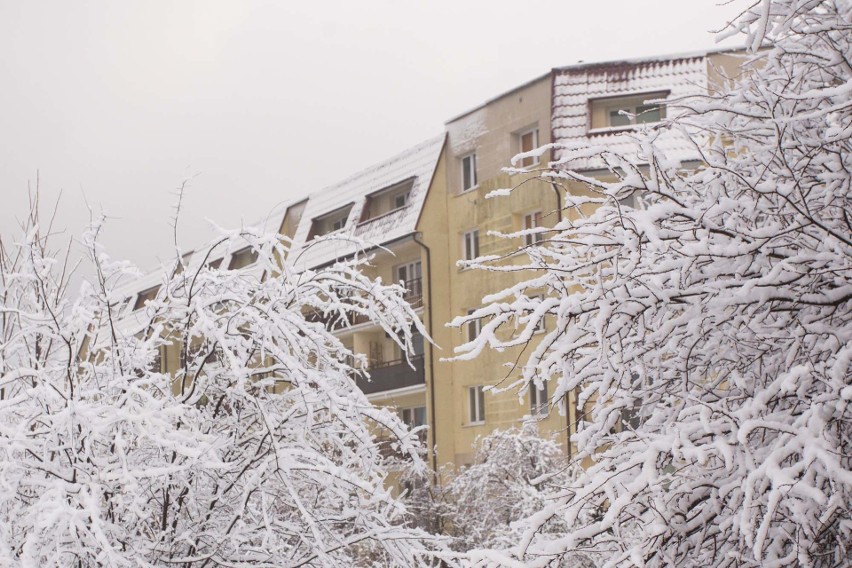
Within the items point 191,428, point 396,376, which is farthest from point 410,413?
point 191,428

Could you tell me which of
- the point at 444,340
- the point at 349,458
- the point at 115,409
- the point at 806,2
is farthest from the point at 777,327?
the point at 444,340

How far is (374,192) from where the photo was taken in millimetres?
34844

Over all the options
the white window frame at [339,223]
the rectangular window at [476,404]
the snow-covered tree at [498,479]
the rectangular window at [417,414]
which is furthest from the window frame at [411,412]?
the snow-covered tree at [498,479]

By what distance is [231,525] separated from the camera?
22.7 feet

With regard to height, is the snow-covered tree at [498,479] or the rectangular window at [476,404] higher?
Result: the rectangular window at [476,404]

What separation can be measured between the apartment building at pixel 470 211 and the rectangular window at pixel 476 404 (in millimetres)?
30

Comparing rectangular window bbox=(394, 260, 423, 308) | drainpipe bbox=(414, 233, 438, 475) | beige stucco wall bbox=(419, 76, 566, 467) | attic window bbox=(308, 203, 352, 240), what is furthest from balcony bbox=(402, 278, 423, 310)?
attic window bbox=(308, 203, 352, 240)

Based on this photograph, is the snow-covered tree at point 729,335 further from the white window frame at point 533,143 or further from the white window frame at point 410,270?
the white window frame at point 410,270

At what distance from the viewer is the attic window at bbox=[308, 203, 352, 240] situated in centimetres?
3684

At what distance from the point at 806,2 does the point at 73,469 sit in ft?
14.8

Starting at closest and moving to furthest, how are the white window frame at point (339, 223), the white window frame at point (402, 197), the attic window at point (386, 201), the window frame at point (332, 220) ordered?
the white window frame at point (402, 197)
the attic window at point (386, 201)
the window frame at point (332, 220)
the white window frame at point (339, 223)

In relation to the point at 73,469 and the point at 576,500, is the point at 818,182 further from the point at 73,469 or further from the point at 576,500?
the point at 73,469

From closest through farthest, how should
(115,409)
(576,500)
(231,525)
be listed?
(576,500) → (115,409) → (231,525)

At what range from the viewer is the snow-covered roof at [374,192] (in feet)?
105
